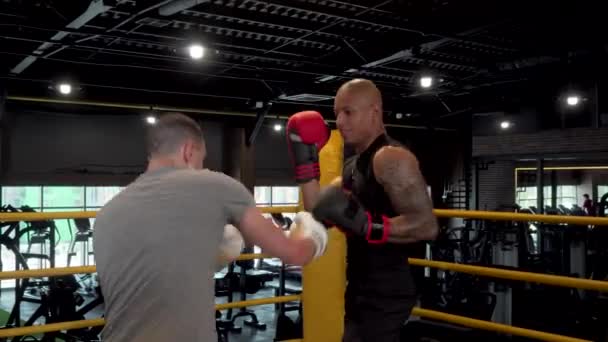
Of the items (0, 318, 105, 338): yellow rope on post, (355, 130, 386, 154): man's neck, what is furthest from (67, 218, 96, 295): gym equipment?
(355, 130, 386, 154): man's neck

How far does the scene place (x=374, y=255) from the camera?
2.06m

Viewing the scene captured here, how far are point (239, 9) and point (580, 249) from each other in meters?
4.68

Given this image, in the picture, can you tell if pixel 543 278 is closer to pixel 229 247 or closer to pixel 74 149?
pixel 229 247

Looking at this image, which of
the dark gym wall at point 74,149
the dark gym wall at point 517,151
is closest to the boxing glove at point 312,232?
the dark gym wall at point 74,149

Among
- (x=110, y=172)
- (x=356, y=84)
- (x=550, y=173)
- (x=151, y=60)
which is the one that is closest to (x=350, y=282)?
(x=356, y=84)

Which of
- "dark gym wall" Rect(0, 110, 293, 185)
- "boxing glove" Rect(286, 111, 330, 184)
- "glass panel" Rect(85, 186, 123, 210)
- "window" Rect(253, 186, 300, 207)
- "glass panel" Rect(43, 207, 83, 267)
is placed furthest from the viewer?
"window" Rect(253, 186, 300, 207)

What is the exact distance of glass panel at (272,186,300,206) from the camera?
46.1 ft

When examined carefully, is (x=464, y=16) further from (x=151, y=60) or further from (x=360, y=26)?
(x=151, y=60)

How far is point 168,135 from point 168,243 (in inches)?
11.6

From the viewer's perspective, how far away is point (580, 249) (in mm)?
6930

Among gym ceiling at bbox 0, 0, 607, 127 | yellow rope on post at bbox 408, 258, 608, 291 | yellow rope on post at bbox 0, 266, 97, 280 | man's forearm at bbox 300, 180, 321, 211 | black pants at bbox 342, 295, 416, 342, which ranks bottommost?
black pants at bbox 342, 295, 416, 342

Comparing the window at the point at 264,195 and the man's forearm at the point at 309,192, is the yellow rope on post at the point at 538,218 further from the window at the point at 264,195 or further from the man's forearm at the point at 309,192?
the window at the point at 264,195

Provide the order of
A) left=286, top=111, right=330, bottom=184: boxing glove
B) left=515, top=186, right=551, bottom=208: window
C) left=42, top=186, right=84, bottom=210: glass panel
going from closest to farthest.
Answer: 1. left=286, top=111, right=330, bottom=184: boxing glove
2. left=42, top=186, right=84, bottom=210: glass panel
3. left=515, top=186, right=551, bottom=208: window

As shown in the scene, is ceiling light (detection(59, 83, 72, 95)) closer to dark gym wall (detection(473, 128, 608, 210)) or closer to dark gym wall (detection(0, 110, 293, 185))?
dark gym wall (detection(0, 110, 293, 185))
